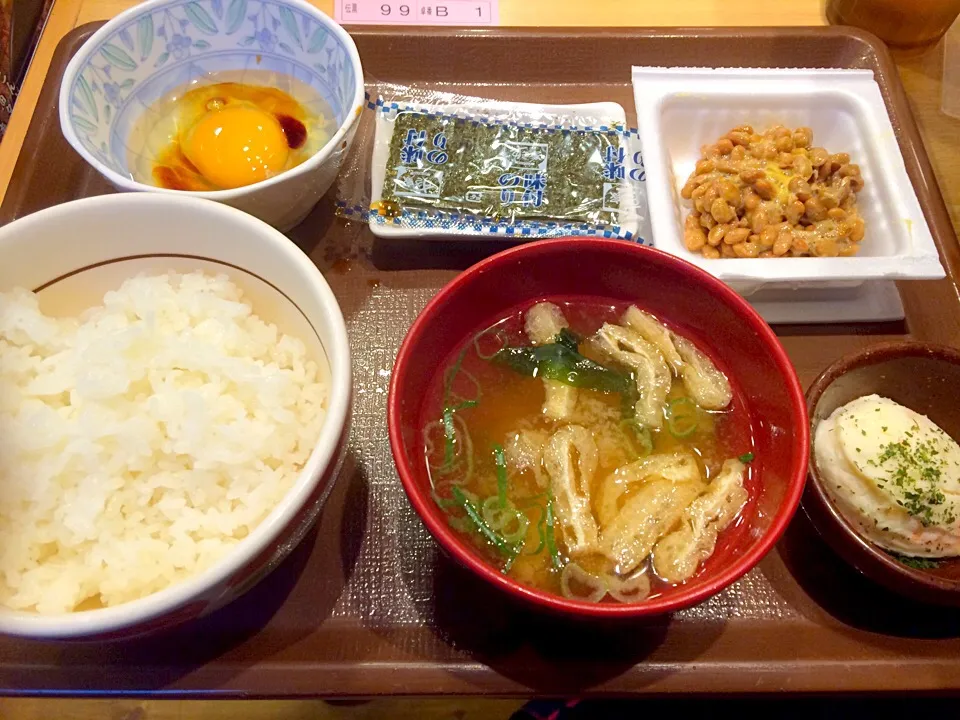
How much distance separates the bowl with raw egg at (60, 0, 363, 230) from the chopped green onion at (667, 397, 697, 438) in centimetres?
96

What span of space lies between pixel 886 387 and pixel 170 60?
1.95m

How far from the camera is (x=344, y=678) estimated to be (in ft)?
4.10

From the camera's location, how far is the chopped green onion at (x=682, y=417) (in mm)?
1383

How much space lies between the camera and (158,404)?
1211mm

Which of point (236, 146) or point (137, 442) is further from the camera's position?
point (236, 146)

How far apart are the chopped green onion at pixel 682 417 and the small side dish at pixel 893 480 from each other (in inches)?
10.3

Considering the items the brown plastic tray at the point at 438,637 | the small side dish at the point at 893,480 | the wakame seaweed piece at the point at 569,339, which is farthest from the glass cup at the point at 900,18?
the wakame seaweed piece at the point at 569,339

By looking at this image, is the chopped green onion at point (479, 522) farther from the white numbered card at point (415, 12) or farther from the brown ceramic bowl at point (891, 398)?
the white numbered card at point (415, 12)

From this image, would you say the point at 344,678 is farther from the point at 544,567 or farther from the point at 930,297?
the point at 930,297

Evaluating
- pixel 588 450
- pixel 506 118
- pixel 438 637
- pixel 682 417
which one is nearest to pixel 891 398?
pixel 682 417

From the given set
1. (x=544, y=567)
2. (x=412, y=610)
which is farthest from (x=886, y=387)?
(x=412, y=610)

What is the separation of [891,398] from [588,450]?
2.32ft

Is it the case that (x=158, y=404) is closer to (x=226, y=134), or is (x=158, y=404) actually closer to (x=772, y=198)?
(x=226, y=134)

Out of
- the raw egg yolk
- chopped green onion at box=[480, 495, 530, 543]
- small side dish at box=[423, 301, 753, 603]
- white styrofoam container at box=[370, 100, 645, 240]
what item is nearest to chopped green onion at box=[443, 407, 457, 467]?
small side dish at box=[423, 301, 753, 603]
